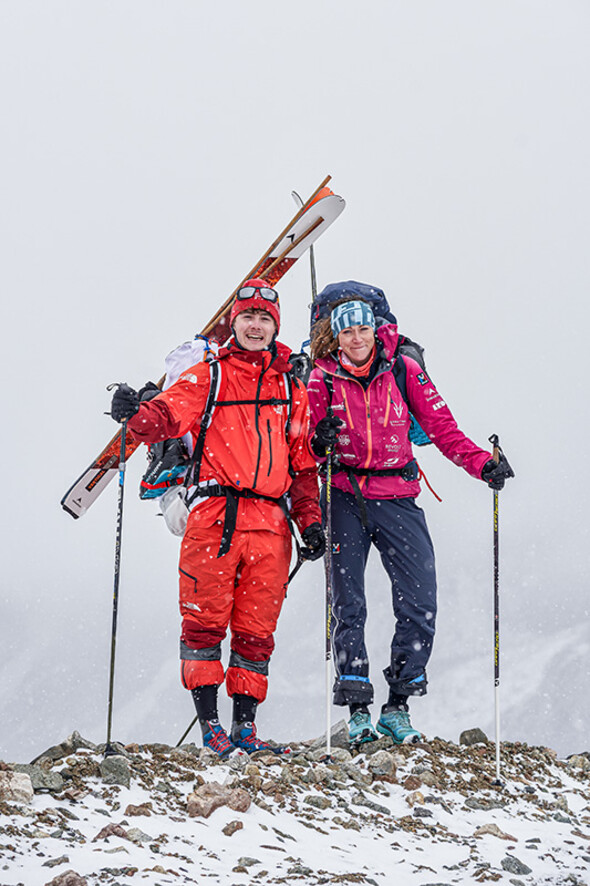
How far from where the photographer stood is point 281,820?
4770 mm

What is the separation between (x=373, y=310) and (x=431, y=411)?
1.04m

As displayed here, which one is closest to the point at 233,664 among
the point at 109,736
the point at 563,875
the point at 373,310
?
the point at 109,736

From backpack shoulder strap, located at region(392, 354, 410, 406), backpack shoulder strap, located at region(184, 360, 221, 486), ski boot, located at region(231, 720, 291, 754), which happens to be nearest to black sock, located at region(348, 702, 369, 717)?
ski boot, located at region(231, 720, 291, 754)

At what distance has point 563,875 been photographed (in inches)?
181

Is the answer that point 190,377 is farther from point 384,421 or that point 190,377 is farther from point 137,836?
point 137,836

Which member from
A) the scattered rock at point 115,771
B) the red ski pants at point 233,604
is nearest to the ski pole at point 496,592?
the red ski pants at point 233,604

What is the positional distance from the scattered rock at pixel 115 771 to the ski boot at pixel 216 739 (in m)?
0.99

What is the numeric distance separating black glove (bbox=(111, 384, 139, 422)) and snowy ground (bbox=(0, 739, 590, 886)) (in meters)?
2.05

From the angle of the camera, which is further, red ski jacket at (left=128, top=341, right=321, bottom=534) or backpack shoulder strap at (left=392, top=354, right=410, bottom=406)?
backpack shoulder strap at (left=392, top=354, right=410, bottom=406)

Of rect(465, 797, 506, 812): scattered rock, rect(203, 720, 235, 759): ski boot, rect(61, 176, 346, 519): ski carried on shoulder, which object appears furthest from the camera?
rect(61, 176, 346, 519): ski carried on shoulder

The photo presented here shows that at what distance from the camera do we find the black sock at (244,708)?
609 centimetres

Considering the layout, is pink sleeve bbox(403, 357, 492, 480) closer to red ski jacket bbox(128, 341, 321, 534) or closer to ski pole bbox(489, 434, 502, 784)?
ski pole bbox(489, 434, 502, 784)

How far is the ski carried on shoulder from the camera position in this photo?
7.78 m

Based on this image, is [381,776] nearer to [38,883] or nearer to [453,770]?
[453,770]
